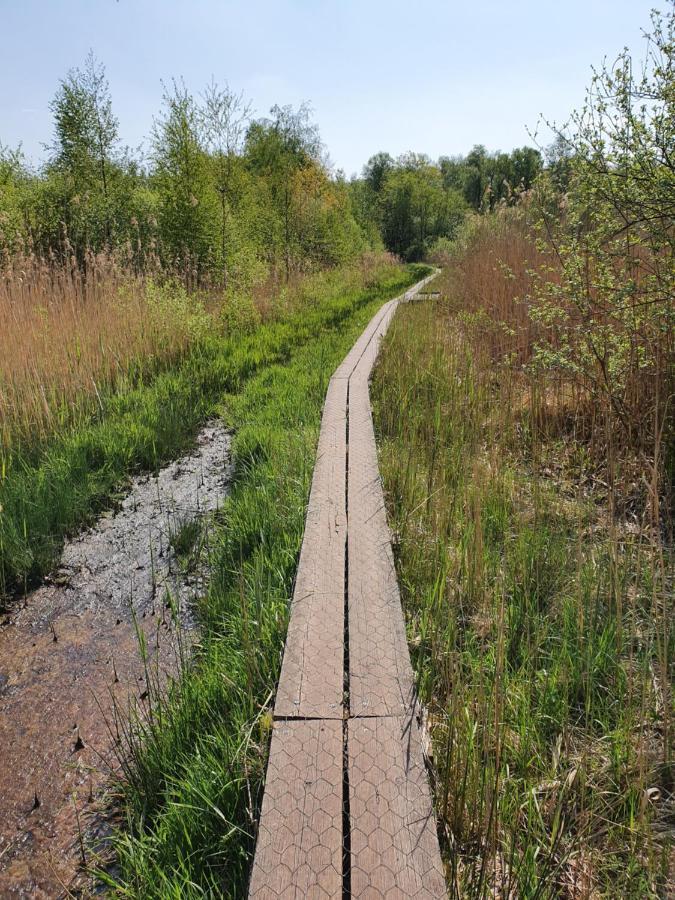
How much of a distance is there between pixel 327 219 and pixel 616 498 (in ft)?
58.4

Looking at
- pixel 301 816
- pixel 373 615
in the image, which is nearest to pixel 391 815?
pixel 301 816

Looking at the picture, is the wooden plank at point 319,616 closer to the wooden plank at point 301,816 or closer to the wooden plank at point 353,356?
the wooden plank at point 301,816

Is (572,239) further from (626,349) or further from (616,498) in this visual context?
(616,498)

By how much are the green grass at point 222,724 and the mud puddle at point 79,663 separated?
6.4 inches

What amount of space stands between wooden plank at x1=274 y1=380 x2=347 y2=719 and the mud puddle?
50cm

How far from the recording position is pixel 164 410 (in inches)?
186

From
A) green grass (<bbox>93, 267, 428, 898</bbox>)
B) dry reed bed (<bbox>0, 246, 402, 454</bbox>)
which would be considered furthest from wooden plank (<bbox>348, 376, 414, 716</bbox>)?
dry reed bed (<bbox>0, 246, 402, 454</bbox>)

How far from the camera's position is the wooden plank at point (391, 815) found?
91 cm

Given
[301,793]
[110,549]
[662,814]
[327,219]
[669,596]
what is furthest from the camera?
[327,219]

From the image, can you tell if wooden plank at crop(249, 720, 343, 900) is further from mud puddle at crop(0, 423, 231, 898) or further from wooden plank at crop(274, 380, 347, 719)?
mud puddle at crop(0, 423, 231, 898)

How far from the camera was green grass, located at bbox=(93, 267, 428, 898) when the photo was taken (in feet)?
4.23

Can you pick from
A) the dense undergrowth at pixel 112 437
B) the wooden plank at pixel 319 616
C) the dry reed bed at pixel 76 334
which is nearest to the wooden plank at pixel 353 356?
the dense undergrowth at pixel 112 437

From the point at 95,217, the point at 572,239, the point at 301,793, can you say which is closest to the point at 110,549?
the point at 301,793

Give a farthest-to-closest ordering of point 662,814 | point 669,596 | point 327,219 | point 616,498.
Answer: point 327,219 < point 616,498 < point 669,596 < point 662,814
